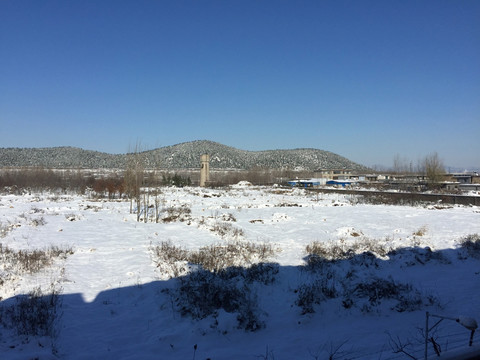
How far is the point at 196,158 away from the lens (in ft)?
478

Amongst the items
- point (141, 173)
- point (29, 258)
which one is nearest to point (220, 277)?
point (29, 258)

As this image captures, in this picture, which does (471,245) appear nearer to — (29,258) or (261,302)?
(261,302)

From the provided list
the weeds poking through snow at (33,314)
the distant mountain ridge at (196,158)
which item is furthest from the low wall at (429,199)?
the distant mountain ridge at (196,158)

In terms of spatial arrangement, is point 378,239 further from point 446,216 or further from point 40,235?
point 40,235

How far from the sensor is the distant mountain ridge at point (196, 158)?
385ft

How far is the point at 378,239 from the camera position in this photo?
12508mm

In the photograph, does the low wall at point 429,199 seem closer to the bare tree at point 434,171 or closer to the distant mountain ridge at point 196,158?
the bare tree at point 434,171

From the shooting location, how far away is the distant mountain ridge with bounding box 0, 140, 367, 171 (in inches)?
4621

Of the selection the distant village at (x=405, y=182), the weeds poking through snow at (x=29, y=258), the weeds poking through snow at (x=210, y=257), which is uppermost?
the distant village at (x=405, y=182)

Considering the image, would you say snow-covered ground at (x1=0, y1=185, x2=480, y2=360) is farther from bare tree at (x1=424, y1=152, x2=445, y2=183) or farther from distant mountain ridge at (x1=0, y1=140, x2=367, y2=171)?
distant mountain ridge at (x1=0, y1=140, x2=367, y2=171)

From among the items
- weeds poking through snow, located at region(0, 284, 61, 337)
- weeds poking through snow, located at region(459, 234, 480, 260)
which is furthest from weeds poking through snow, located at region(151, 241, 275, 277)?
weeds poking through snow, located at region(459, 234, 480, 260)

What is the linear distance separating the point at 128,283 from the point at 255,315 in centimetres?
343

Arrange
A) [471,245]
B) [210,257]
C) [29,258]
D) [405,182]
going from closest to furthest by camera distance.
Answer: [29,258] → [210,257] → [471,245] → [405,182]

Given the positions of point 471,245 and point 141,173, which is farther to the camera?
point 141,173
